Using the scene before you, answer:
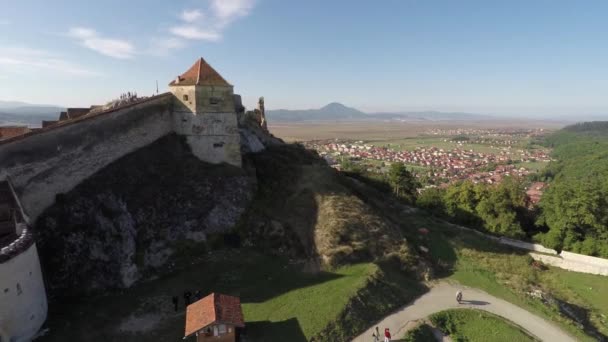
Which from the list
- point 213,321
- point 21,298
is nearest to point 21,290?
point 21,298

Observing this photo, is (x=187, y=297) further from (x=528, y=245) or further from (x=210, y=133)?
(x=528, y=245)

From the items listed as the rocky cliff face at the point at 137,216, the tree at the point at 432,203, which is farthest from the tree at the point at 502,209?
the rocky cliff face at the point at 137,216

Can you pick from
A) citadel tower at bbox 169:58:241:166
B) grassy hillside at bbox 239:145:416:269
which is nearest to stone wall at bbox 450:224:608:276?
grassy hillside at bbox 239:145:416:269

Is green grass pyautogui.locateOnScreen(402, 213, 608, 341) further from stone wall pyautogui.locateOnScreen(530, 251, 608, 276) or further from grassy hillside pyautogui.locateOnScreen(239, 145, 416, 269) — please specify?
grassy hillside pyautogui.locateOnScreen(239, 145, 416, 269)

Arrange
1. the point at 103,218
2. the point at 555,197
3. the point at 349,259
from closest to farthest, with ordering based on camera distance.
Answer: the point at 103,218
the point at 349,259
the point at 555,197

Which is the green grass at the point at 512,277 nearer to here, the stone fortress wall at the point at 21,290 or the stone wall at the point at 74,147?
the stone fortress wall at the point at 21,290

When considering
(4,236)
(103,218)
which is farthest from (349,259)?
(4,236)

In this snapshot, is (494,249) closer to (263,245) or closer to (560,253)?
(560,253)
